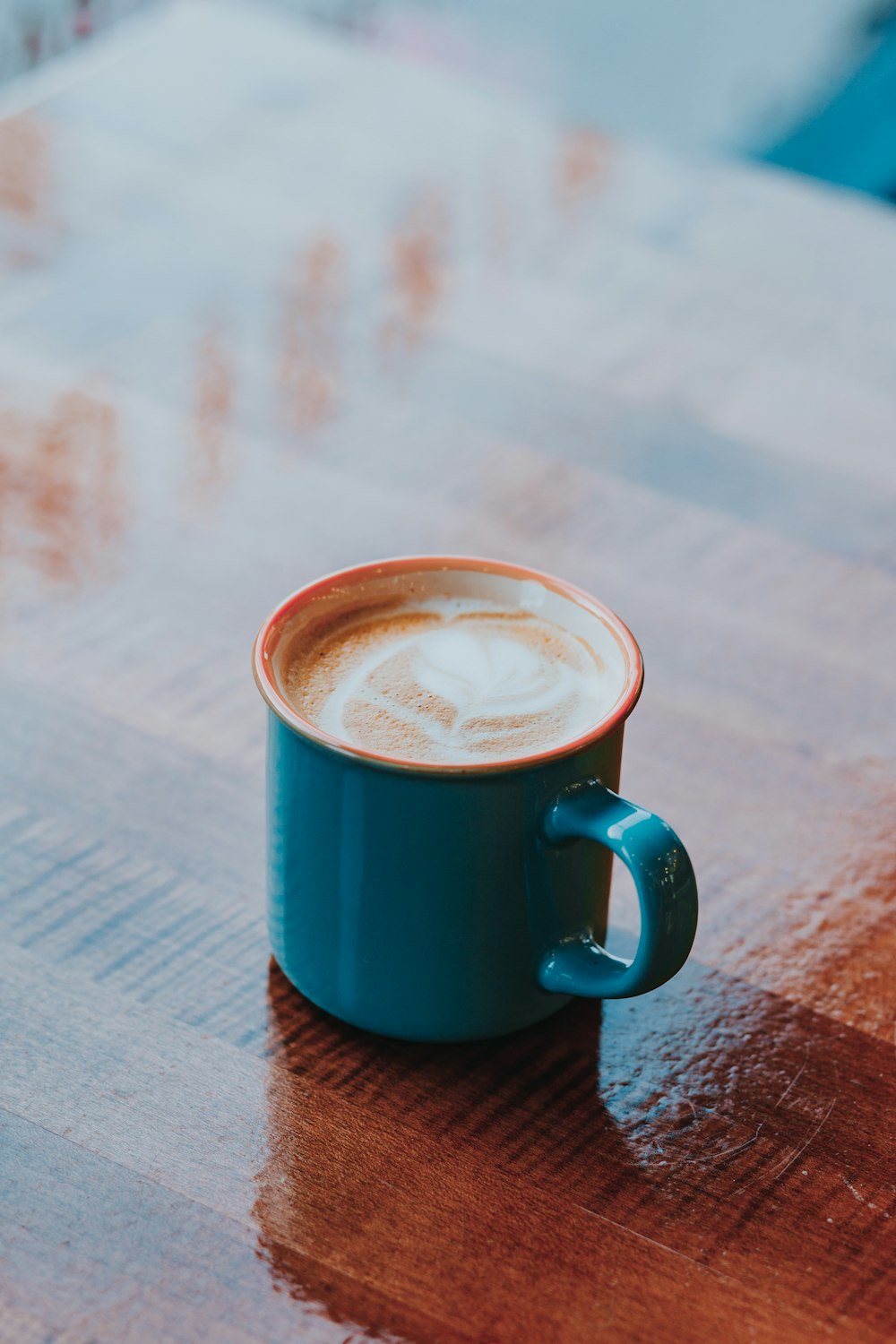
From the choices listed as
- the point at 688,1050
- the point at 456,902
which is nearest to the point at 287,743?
the point at 456,902

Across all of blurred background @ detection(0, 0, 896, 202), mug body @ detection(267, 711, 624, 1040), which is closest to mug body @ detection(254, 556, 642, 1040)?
mug body @ detection(267, 711, 624, 1040)

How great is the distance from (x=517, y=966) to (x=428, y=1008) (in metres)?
0.03

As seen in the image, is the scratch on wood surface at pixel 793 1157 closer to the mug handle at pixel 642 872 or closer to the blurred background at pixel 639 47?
the mug handle at pixel 642 872

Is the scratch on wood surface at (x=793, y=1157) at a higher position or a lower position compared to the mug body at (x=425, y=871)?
lower

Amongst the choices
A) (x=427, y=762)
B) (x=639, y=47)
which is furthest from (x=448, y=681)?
(x=639, y=47)

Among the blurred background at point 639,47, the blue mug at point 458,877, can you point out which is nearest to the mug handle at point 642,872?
the blue mug at point 458,877

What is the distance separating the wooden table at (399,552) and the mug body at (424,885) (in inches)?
0.9

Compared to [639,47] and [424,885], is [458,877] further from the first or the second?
[639,47]

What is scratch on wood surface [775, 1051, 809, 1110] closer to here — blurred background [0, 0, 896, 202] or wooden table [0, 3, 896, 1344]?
wooden table [0, 3, 896, 1344]

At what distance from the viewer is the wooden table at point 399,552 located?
47 centimetres

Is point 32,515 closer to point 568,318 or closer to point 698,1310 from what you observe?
point 568,318

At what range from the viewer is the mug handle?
47 centimetres

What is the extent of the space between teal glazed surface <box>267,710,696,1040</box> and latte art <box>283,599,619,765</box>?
0.06ft

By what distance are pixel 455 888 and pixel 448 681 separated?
0.08 m
